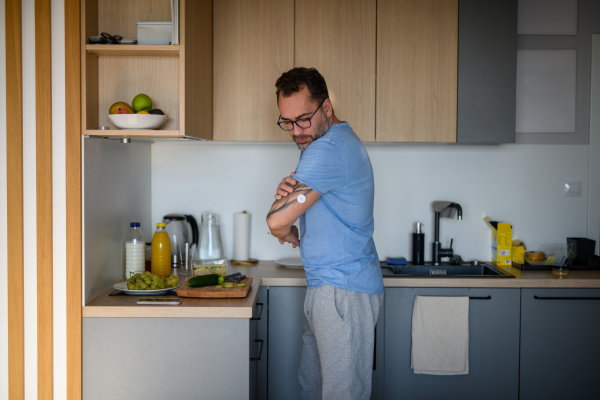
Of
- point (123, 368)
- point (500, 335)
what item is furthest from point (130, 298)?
point (500, 335)

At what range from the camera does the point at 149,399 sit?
1.94 metres

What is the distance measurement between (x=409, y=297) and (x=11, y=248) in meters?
1.75

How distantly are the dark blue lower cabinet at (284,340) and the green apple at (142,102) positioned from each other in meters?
1.02

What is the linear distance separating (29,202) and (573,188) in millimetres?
2820

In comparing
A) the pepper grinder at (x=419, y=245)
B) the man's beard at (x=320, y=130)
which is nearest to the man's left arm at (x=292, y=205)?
the man's beard at (x=320, y=130)

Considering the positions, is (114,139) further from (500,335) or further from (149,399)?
(500,335)

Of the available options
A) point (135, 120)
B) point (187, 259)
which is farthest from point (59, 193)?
point (187, 259)

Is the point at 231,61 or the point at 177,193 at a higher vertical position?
the point at 231,61

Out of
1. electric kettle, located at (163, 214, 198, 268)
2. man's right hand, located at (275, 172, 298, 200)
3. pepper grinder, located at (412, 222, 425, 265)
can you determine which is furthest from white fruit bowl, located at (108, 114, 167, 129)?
pepper grinder, located at (412, 222, 425, 265)

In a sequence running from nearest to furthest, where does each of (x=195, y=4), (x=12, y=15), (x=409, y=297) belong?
(x=12, y=15)
(x=195, y=4)
(x=409, y=297)

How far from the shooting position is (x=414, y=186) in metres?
2.95

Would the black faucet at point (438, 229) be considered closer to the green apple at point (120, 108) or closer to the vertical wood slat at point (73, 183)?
the green apple at point (120, 108)

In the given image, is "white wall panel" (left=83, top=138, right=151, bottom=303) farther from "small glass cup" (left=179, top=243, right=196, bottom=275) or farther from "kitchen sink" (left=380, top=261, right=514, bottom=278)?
"kitchen sink" (left=380, top=261, right=514, bottom=278)

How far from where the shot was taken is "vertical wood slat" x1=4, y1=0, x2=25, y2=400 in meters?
1.88
